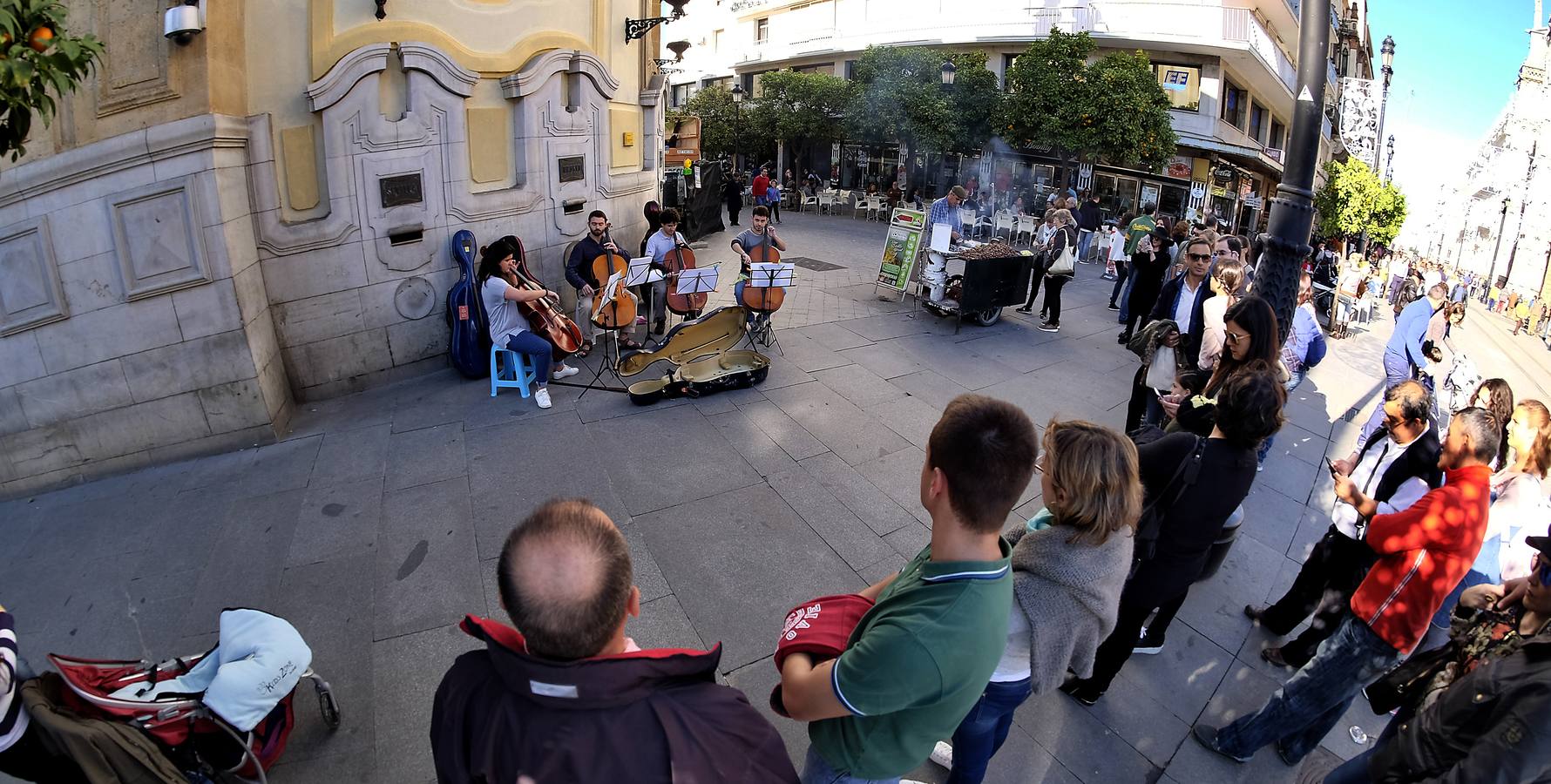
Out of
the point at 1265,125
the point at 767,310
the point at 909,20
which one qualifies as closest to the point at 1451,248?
the point at 1265,125

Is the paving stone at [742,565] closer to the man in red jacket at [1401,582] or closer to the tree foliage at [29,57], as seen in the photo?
the man in red jacket at [1401,582]

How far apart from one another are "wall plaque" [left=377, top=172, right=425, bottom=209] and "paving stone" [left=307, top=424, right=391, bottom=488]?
2.20 meters

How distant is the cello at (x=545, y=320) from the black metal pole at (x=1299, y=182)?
577 centimetres

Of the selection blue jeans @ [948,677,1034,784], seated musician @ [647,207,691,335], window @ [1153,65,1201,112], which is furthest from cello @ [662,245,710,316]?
window @ [1153,65,1201,112]

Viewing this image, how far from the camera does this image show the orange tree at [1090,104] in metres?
20.6

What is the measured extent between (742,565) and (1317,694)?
2838mm

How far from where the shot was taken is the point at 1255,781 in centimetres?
318

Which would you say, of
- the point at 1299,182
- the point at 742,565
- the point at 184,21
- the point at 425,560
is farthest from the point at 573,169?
the point at 1299,182

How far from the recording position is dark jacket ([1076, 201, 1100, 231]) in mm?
16484

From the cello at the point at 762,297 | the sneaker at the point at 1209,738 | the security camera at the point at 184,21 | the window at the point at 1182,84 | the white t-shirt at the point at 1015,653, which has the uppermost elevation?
the window at the point at 1182,84

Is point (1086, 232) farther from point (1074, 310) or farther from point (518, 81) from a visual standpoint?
point (518, 81)

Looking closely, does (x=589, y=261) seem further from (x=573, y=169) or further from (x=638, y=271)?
(x=573, y=169)

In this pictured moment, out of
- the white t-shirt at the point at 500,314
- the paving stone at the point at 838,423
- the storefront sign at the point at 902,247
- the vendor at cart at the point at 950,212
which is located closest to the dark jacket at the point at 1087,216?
the vendor at cart at the point at 950,212

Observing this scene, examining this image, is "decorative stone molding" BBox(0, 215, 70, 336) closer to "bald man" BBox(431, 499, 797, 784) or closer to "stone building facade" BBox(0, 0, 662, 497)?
"stone building facade" BBox(0, 0, 662, 497)
